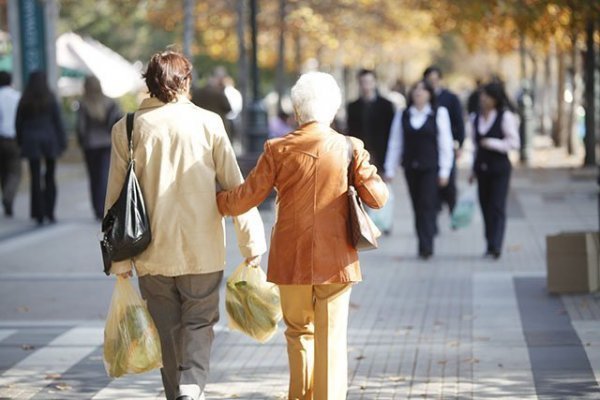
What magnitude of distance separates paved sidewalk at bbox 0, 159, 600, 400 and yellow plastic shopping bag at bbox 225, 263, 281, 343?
83 cm

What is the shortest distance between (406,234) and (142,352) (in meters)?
9.66

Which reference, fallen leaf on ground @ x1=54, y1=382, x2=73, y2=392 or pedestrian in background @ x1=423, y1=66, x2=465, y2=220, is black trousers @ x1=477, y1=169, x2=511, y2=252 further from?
fallen leaf on ground @ x1=54, y1=382, x2=73, y2=392

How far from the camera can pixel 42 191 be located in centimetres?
1723

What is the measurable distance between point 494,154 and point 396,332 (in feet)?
13.9

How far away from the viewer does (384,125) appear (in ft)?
50.6

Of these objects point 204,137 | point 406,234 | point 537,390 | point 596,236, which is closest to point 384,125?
point 406,234

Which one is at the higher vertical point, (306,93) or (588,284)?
(306,93)

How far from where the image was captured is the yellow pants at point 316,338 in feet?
20.7

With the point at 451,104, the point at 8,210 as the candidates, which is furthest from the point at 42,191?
the point at 451,104

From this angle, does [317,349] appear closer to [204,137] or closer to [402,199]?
[204,137]

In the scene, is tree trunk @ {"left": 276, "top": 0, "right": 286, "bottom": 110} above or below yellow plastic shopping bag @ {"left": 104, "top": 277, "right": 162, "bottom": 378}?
above

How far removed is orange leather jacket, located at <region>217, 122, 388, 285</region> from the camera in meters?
6.28

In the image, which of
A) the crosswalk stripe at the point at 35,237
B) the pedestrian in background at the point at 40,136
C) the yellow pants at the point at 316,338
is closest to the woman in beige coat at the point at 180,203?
the yellow pants at the point at 316,338

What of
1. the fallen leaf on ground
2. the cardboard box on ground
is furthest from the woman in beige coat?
the cardboard box on ground
